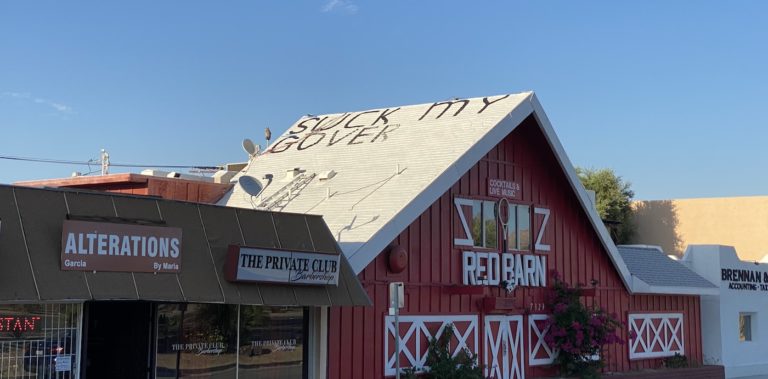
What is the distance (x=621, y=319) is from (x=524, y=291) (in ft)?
16.0

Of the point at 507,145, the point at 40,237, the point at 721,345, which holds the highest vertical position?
the point at 507,145

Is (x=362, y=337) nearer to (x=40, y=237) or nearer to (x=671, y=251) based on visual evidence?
(x=40, y=237)

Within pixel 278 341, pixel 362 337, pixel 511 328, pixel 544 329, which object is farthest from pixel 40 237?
pixel 544 329

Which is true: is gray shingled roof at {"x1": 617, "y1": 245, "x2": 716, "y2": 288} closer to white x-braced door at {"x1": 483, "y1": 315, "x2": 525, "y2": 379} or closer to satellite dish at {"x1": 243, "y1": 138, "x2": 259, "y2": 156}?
white x-braced door at {"x1": 483, "y1": 315, "x2": 525, "y2": 379}

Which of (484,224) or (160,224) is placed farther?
(484,224)

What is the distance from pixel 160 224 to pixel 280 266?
2.39m

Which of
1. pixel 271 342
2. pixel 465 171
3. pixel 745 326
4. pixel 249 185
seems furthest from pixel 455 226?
pixel 745 326

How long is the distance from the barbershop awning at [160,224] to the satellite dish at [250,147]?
8902mm

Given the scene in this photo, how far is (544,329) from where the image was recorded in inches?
935

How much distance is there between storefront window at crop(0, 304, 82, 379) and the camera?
13406mm

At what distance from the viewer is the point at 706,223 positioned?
54312mm

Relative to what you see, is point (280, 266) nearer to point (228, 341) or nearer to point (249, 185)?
point (228, 341)

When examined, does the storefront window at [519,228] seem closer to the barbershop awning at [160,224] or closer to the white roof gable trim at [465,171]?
the white roof gable trim at [465,171]

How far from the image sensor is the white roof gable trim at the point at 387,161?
1914 centimetres
